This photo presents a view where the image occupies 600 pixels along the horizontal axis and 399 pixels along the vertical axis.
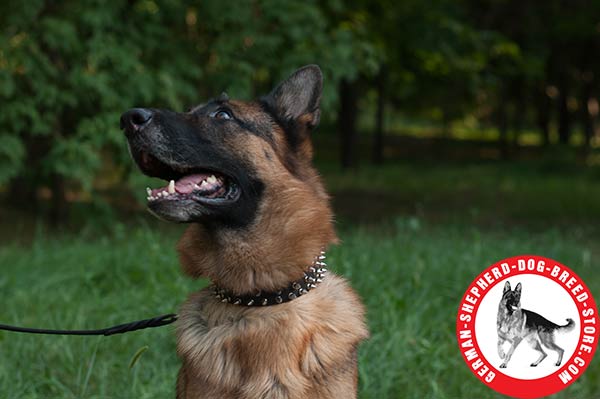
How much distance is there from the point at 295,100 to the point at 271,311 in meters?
0.99

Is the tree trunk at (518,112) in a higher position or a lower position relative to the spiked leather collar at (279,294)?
lower

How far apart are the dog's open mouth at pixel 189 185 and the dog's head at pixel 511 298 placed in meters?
2.12

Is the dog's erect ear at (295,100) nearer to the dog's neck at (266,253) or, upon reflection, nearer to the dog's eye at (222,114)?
the dog's eye at (222,114)

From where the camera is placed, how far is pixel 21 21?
9898 mm

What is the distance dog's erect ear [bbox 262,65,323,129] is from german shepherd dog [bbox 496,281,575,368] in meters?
1.84

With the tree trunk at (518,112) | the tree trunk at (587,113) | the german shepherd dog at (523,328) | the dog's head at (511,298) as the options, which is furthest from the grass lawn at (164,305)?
the tree trunk at (587,113)

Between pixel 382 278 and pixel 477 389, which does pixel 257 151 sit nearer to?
pixel 477 389

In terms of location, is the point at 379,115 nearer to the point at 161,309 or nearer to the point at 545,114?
the point at 545,114

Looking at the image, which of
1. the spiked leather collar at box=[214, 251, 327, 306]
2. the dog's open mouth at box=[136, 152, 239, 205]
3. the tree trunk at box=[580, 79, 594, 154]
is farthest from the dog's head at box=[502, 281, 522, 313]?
the tree trunk at box=[580, 79, 594, 154]

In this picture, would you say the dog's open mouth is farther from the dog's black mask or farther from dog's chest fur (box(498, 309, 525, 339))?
dog's chest fur (box(498, 309, 525, 339))

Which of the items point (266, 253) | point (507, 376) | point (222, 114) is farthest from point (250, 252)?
point (507, 376)

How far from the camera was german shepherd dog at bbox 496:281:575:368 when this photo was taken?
174 inches

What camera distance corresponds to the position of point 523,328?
4.45 m

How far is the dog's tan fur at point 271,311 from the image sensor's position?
3.06m
